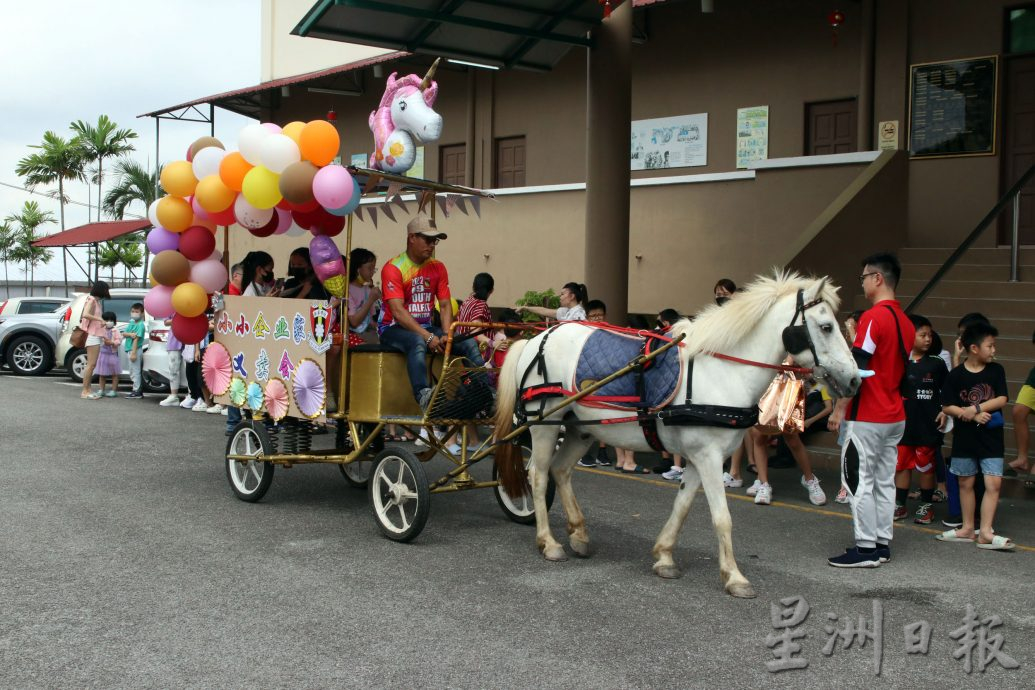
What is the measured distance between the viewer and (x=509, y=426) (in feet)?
23.7

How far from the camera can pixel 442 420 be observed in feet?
24.2

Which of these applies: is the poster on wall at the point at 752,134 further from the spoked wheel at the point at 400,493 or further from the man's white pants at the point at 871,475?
the spoked wheel at the point at 400,493

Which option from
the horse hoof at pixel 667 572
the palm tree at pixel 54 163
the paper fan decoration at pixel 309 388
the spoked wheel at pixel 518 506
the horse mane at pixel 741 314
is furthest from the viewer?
the palm tree at pixel 54 163

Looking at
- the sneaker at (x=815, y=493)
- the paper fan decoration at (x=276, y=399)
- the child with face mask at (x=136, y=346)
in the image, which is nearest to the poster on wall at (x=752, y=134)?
the sneaker at (x=815, y=493)

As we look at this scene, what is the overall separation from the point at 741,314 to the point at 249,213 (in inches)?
164

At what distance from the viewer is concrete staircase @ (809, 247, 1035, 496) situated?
10.8 metres

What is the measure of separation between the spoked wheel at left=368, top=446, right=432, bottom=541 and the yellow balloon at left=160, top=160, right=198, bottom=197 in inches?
118

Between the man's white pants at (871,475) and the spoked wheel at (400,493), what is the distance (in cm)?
292

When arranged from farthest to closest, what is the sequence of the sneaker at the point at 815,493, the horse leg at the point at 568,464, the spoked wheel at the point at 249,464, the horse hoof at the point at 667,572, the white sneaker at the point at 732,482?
1. the white sneaker at the point at 732,482
2. the sneaker at the point at 815,493
3. the spoked wheel at the point at 249,464
4. the horse leg at the point at 568,464
5. the horse hoof at the point at 667,572

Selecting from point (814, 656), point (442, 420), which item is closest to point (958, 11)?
point (442, 420)

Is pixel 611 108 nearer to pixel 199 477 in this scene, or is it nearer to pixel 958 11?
pixel 958 11

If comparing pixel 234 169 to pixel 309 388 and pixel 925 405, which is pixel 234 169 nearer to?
pixel 309 388

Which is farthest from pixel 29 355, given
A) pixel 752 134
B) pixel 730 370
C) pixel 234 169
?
pixel 730 370

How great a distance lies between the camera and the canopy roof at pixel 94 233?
26828mm
